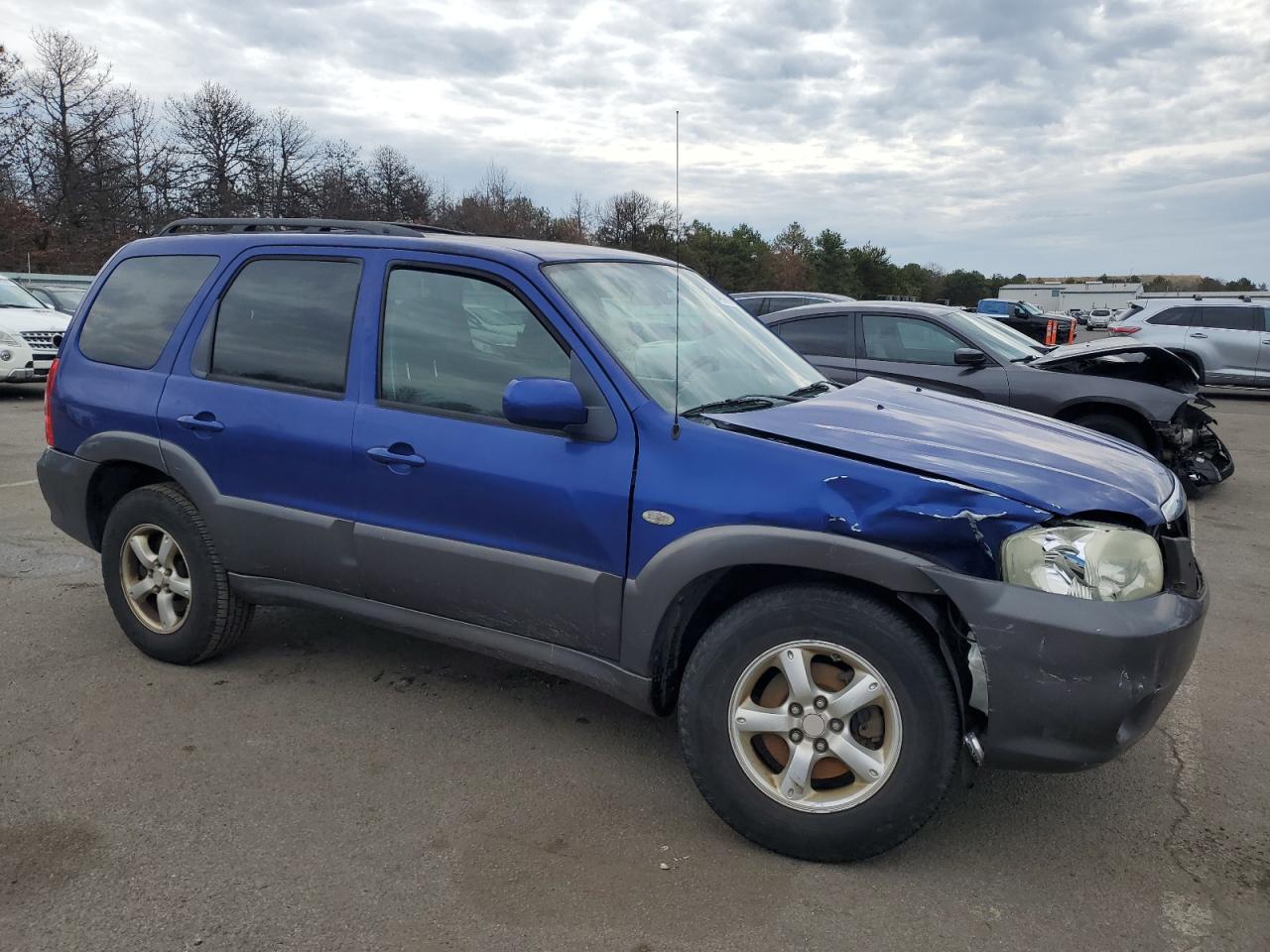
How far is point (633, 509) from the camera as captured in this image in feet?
9.77

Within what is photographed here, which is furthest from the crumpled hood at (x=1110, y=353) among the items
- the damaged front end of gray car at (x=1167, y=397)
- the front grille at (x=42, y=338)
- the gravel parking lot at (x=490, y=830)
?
the front grille at (x=42, y=338)

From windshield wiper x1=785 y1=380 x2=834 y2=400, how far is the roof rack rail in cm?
154

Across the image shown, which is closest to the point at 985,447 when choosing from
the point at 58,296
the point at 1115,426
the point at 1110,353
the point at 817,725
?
the point at 817,725

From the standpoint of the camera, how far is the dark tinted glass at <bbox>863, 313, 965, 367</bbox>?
27.9 ft

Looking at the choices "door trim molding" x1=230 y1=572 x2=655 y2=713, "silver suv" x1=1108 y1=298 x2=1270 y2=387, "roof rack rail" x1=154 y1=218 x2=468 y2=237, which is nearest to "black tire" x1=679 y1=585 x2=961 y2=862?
"door trim molding" x1=230 y1=572 x2=655 y2=713

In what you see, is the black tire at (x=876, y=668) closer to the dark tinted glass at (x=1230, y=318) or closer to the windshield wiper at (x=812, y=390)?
the windshield wiper at (x=812, y=390)

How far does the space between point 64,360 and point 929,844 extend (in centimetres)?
406

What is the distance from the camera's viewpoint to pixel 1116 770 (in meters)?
3.42

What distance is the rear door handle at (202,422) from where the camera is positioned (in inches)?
152

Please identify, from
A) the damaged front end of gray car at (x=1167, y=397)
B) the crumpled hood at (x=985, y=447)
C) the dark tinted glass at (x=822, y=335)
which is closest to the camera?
the crumpled hood at (x=985, y=447)

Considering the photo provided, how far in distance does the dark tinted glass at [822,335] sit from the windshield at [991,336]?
0.87 meters

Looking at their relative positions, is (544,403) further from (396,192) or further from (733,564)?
(396,192)

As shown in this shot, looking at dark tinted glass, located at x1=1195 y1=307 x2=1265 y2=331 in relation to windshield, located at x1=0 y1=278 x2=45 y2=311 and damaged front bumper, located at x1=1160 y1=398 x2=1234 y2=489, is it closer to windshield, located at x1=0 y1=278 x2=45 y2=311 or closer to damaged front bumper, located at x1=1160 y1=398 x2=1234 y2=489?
damaged front bumper, located at x1=1160 y1=398 x2=1234 y2=489

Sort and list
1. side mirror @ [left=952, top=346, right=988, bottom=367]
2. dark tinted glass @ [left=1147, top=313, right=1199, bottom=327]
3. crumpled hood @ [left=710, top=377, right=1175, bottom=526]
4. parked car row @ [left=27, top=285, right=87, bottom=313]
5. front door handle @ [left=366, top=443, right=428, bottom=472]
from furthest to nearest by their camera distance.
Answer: dark tinted glass @ [left=1147, top=313, right=1199, bottom=327]
parked car row @ [left=27, top=285, right=87, bottom=313]
side mirror @ [left=952, top=346, right=988, bottom=367]
front door handle @ [left=366, top=443, right=428, bottom=472]
crumpled hood @ [left=710, top=377, right=1175, bottom=526]
